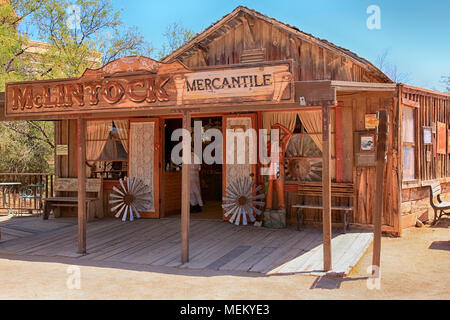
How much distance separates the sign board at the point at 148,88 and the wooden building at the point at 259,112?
0.05ft

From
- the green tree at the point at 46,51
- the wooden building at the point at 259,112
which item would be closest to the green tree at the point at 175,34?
the green tree at the point at 46,51

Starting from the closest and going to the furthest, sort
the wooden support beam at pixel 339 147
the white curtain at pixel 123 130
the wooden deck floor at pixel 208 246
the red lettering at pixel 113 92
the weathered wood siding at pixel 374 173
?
the wooden deck floor at pixel 208 246 < the red lettering at pixel 113 92 < the weathered wood siding at pixel 374 173 < the wooden support beam at pixel 339 147 < the white curtain at pixel 123 130

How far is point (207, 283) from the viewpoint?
5637mm

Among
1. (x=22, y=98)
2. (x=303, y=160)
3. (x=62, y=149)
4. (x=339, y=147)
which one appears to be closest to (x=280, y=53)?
(x=303, y=160)

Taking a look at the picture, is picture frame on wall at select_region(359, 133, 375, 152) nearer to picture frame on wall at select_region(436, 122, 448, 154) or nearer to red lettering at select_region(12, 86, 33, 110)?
picture frame on wall at select_region(436, 122, 448, 154)

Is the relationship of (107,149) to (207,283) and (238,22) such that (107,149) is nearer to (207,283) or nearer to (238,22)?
(238,22)

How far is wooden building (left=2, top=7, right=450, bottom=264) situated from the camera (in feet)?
20.9

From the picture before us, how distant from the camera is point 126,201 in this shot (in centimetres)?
1076

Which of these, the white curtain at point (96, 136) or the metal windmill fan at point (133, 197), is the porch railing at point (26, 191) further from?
the metal windmill fan at point (133, 197)

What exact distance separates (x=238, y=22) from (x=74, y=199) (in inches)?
226

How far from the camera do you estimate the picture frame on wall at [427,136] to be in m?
10.1

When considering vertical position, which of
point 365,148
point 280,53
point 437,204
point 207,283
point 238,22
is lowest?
A: point 207,283

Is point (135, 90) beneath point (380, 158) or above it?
above
